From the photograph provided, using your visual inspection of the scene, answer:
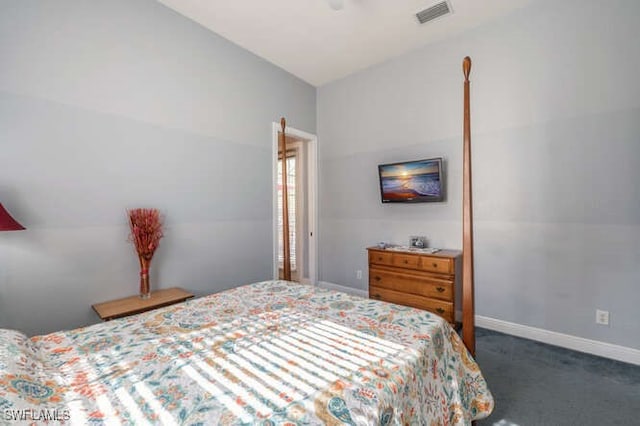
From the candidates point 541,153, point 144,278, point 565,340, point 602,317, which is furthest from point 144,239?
point 602,317

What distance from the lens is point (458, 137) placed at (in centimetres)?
319

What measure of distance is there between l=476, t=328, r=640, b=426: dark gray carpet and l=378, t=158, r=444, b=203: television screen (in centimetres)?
156

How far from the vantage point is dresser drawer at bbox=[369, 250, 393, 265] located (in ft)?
10.6

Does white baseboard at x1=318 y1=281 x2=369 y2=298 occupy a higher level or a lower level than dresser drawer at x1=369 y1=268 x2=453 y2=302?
lower

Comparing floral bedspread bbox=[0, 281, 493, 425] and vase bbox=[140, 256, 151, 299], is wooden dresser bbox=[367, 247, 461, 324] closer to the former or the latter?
floral bedspread bbox=[0, 281, 493, 425]

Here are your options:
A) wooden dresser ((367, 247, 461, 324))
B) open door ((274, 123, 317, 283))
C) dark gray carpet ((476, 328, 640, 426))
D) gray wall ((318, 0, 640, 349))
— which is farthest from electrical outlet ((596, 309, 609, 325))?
open door ((274, 123, 317, 283))

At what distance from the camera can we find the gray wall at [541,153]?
237 cm

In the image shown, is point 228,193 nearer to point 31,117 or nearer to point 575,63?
point 31,117

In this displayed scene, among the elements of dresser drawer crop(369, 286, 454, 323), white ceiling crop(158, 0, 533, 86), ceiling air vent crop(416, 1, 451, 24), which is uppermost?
white ceiling crop(158, 0, 533, 86)

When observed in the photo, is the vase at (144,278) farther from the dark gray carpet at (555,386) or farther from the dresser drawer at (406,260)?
the dark gray carpet at (555,386)

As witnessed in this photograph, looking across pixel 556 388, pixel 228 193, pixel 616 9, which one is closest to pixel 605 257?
pixel 556 388

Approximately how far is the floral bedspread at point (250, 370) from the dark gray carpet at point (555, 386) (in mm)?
612

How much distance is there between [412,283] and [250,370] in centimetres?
235

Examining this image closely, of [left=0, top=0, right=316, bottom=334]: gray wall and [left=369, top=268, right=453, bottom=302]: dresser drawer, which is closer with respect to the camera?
[left=0, top=0, right=316, bottom=334]: gray wall
